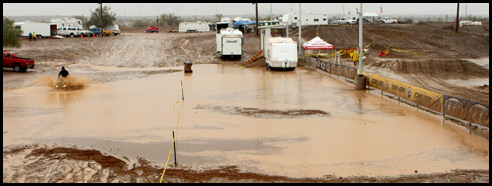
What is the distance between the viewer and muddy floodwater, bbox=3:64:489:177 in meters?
13.7

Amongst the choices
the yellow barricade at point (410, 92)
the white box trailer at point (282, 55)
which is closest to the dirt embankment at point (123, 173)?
the yellow barricade at point (410, 92)

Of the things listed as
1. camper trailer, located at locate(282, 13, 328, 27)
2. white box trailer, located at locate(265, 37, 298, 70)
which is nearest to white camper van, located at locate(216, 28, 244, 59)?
white box trailer, located at locate(265, 37, 298, 70)

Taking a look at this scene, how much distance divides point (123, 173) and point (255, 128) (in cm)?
626

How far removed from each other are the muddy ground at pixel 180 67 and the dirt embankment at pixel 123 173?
0.9 inches

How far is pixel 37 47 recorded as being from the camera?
173ft

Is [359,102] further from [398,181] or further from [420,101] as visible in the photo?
[398,181]

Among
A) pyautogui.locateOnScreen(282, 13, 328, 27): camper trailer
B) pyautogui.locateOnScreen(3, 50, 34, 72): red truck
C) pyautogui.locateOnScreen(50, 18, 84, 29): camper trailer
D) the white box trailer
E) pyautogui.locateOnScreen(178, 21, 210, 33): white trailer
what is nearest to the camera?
pyautogui.locateOnScreen(3, 50, 34, 72): red truck

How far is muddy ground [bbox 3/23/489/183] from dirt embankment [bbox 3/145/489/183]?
23 mm

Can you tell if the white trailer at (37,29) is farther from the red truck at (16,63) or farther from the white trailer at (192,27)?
the red truck at (16,63)

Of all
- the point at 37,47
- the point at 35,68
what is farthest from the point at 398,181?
the point at 37,47

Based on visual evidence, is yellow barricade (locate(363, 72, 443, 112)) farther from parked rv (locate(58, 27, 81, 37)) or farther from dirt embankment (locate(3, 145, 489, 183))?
parked rv (locate(58, 27, 81, 37))

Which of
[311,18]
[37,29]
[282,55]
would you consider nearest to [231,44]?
[282,55]

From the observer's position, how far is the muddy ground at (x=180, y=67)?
39.8 ft

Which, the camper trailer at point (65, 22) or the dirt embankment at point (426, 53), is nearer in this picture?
the dirt embankment at point (426, 53)
